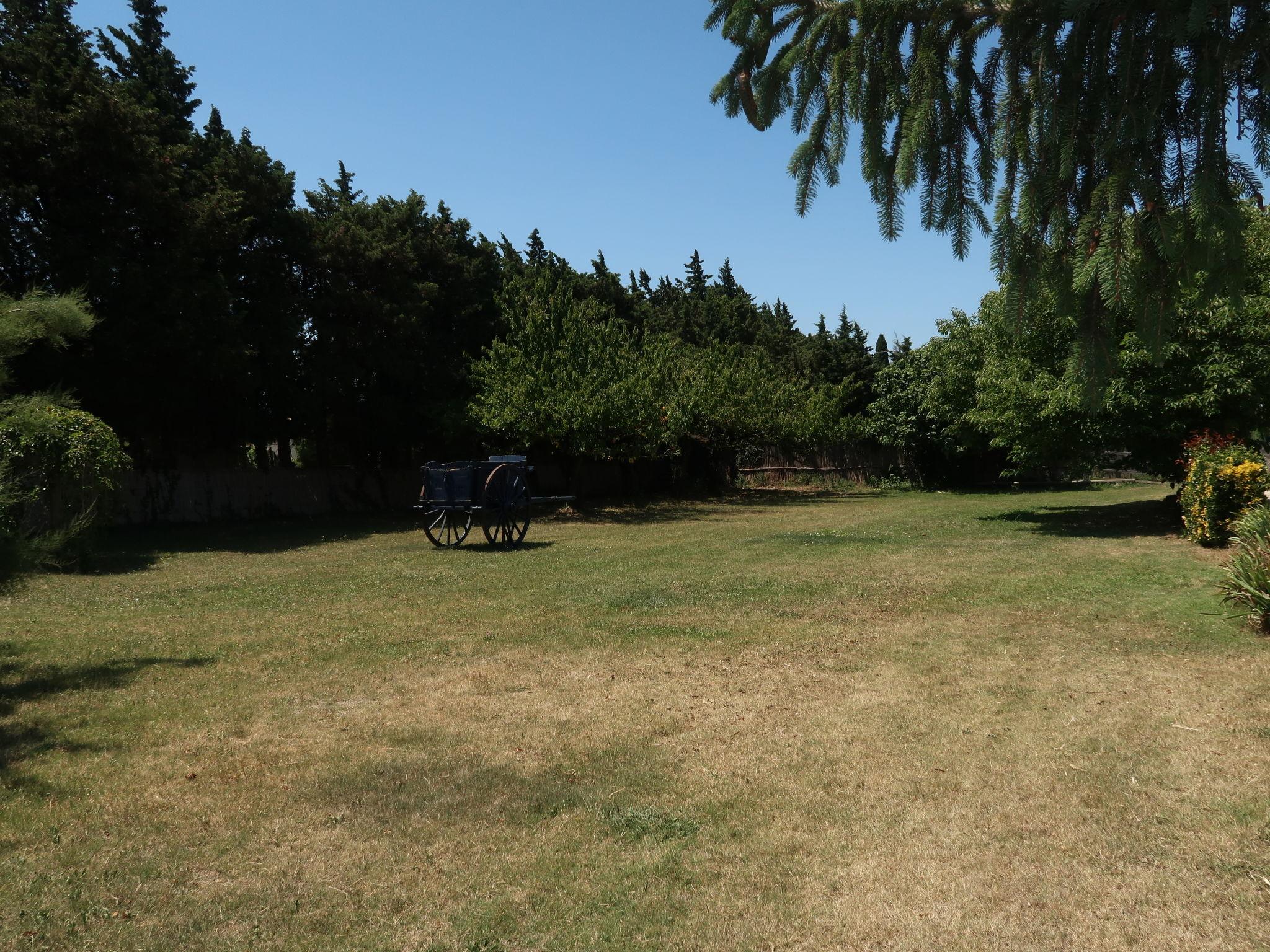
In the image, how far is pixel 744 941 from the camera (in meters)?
3.24

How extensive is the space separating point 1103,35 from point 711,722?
13.3ft

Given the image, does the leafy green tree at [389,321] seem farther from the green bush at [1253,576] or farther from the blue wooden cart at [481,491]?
the green bush at [1253,576]

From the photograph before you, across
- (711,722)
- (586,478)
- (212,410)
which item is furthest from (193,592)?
(586,478)

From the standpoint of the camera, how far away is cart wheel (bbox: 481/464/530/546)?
15.6 metres

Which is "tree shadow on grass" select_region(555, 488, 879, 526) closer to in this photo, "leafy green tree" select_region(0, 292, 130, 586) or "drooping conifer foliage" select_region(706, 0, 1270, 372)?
"leafy green tree" select_region(0, 292, 130, 586)

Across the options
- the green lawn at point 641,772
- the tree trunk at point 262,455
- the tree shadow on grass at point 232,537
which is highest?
the tree trunk at point 262,455

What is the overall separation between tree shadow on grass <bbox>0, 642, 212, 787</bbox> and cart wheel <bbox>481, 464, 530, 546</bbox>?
8.07 m

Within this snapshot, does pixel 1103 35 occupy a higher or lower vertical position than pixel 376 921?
higher

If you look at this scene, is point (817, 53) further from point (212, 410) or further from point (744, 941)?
point (212, 410)

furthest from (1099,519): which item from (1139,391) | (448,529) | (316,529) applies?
(316,529)

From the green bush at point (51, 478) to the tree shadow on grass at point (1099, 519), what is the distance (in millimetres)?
15139

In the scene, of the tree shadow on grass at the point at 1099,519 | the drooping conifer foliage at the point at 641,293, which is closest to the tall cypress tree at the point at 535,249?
the drooping conifer foliage at the point at 641,293

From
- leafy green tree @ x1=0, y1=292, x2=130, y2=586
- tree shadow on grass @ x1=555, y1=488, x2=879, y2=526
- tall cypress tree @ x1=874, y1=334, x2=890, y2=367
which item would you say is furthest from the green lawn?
tall cypress tree @ x1=874, y1=334, x2=890, y2=367

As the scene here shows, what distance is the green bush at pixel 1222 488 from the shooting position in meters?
12.8
